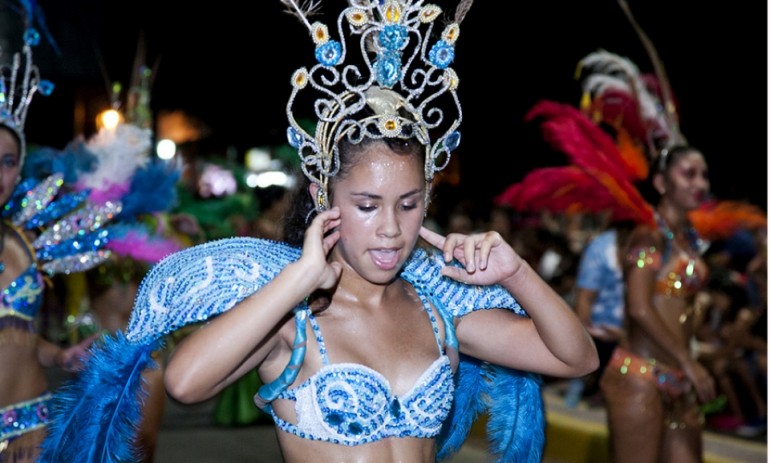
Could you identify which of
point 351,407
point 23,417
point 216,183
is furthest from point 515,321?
point 216,183

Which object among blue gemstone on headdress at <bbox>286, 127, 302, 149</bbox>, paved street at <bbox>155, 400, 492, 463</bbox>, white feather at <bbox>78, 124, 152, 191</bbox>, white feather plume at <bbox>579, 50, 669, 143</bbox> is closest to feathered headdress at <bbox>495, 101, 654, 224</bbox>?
white feather plume at <bbox>579, 50, 669, 143</bbox>

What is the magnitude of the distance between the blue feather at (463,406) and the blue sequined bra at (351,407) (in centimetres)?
49

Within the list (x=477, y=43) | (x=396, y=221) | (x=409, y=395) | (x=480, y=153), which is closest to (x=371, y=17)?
(x=396, y=221)

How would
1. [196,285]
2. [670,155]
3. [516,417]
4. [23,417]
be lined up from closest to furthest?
[196,285]
[516,417]
[23,417]
[670,155]

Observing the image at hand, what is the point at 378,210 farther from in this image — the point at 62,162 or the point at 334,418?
the point at 62,162

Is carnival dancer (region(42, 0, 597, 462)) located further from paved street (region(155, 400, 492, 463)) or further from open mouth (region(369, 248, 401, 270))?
paved street (region(155, 400, 492, 463))

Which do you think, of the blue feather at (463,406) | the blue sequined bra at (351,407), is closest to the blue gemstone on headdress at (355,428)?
the blue sequined bra at (351,407)

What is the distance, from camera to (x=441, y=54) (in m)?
2.94

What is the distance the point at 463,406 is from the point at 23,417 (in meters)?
1.89

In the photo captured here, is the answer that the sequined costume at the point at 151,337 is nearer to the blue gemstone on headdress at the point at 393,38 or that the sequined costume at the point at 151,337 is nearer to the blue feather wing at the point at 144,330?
the blue feather wing at the point at 144,330

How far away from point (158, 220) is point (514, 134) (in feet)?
20.5

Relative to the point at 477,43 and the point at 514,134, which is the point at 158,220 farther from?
the point at 514,134

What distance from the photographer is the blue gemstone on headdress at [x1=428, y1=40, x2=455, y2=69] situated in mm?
2941

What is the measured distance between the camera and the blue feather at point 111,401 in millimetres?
2721
